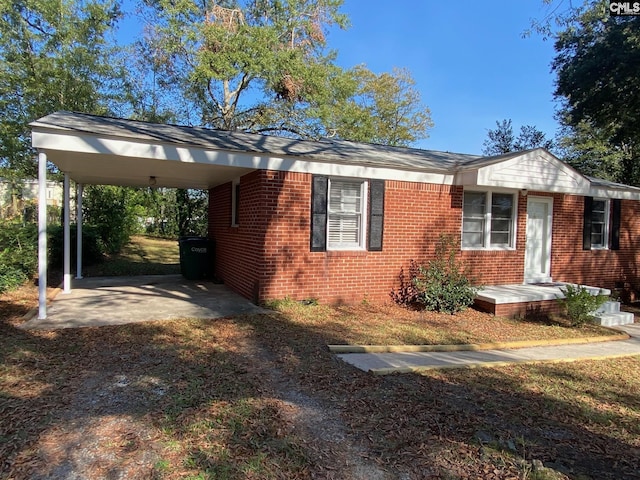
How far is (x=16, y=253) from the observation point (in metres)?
8.81

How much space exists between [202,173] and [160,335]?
4186 millimetres

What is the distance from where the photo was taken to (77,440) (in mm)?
2967

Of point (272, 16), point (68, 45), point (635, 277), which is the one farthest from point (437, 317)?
point (272, 16)

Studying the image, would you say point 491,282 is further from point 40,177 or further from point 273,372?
point 40,177

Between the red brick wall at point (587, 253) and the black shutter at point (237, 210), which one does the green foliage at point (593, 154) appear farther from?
the black shutter at point (237, 210)

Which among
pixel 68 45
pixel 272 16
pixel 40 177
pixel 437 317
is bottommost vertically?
pixel 437 317

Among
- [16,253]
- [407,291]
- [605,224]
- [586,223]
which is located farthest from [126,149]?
[605,224]

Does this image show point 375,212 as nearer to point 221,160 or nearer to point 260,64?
point 221,160

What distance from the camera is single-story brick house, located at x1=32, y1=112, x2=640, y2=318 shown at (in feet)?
23.6

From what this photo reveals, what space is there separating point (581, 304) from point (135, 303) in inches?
330

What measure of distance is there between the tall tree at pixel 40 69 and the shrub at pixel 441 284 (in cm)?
1327

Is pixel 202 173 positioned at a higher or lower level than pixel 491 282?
higher

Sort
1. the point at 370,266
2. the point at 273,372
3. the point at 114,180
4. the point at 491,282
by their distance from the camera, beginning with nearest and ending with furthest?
the point at 273,372, the point at 370,266, the point at 491,282, the point at 114,180

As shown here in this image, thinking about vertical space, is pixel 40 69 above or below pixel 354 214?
above
